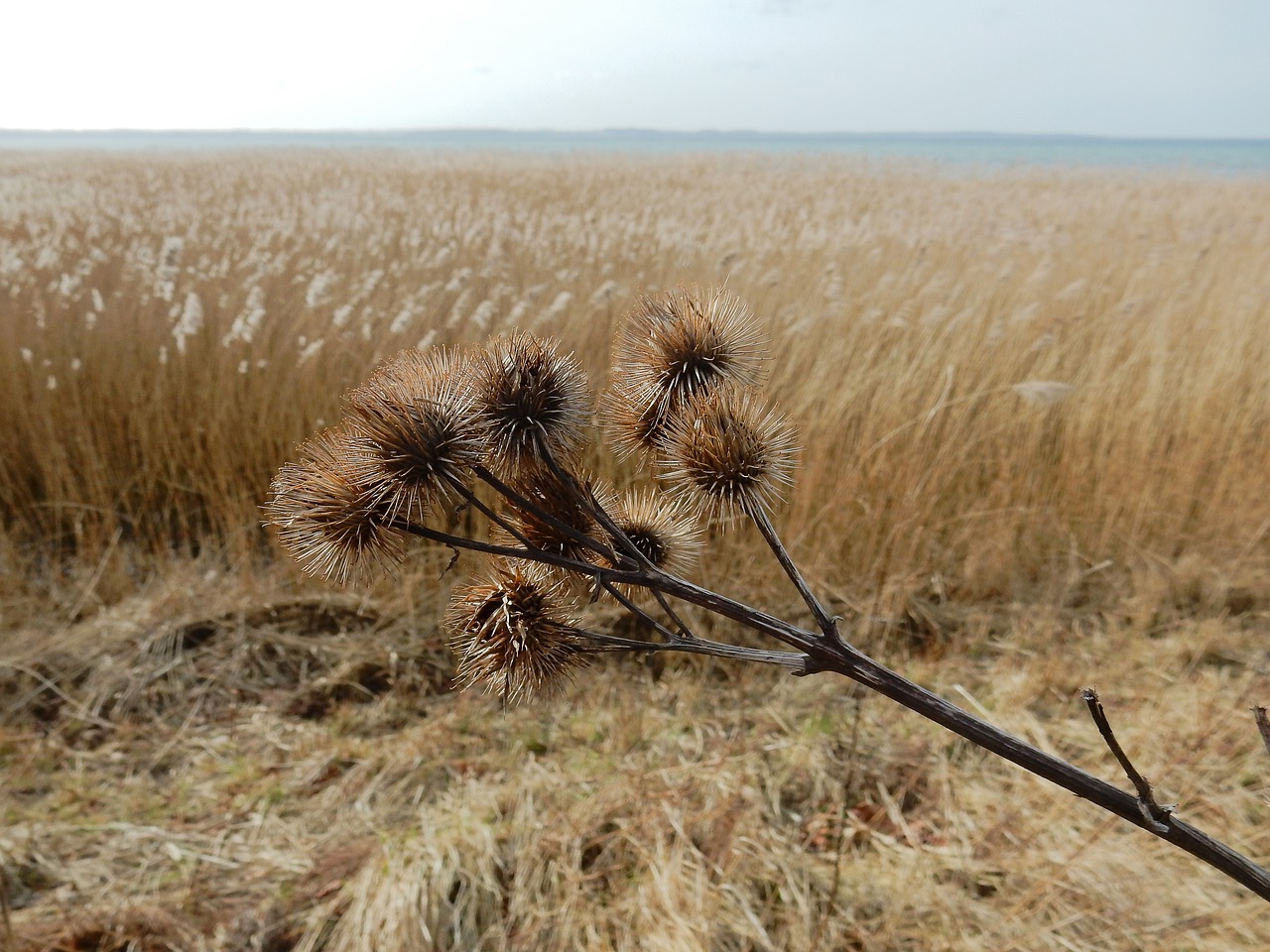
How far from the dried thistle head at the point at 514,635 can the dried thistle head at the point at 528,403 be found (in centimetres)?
10

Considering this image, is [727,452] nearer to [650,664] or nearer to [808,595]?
[808,595]

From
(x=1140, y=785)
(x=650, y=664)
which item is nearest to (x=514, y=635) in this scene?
(x=1140, y=785)

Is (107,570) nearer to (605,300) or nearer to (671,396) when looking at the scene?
(605,300)

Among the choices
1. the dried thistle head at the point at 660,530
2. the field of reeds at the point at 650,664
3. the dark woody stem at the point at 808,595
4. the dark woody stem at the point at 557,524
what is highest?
the dark woody stem at the point at 557,524

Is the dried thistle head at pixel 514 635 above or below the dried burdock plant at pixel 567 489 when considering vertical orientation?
below

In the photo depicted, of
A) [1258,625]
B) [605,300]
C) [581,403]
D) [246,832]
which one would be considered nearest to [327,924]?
[246,832]

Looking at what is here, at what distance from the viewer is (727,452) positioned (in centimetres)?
71

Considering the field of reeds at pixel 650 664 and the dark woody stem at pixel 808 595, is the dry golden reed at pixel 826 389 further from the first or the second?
the dark woody stem at pixel 808 595

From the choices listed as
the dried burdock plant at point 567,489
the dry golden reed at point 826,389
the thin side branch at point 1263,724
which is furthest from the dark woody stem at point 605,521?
the dry golden reed at point 826,389

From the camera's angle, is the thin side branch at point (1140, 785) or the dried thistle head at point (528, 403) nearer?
the thin side branch at point (1140, 785)

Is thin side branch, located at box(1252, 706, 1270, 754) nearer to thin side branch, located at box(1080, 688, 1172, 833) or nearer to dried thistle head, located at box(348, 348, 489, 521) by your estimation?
thin side branch, located at box(1080, 688, 1172, 833)

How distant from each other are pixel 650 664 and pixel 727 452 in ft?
7.43

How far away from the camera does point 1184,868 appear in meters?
1.91

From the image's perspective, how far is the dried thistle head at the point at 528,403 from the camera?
0.66 metres
